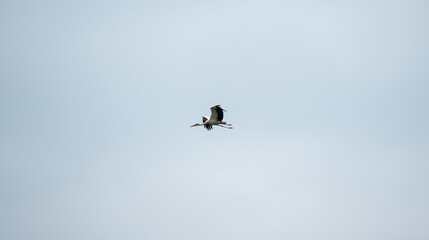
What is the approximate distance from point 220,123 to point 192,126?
3625 millimetres

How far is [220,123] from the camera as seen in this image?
241 ft

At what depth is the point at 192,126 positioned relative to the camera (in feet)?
248
